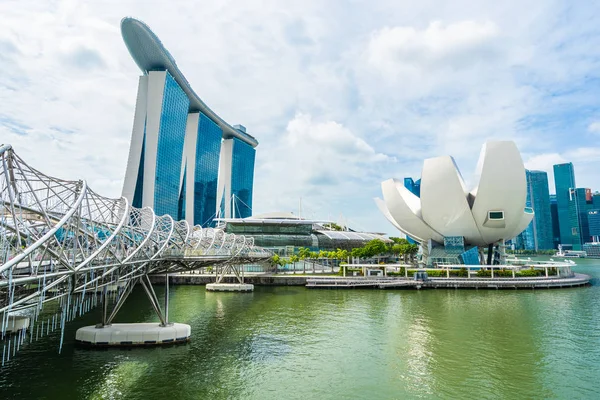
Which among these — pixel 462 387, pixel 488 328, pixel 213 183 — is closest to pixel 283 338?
pixel 462 387

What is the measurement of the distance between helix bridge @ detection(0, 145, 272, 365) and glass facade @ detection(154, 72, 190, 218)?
162 ft

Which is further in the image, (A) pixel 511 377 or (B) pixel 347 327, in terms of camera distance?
(B) pixel 347 327

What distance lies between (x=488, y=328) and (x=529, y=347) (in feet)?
11.9

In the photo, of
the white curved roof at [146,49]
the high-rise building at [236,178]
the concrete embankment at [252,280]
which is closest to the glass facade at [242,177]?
the high-rise building at [236,178]

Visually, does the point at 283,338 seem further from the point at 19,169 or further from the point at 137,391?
the point at 19,169

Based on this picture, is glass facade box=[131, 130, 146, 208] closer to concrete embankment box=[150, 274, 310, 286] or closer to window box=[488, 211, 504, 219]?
concrete embankment box=[150, 274, 310, 286]

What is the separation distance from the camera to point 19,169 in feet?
38.6

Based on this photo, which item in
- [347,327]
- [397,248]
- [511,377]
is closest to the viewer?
[511,377]

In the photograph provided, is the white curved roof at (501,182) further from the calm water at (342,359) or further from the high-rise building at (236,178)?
the high-rise building at (236,178)

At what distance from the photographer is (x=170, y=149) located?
82562 mm

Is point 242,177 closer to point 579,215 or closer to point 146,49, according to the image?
point 146,49

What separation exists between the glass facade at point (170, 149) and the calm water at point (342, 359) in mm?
55538

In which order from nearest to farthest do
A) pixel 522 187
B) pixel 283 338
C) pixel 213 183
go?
pixel 283 338, pixel 522 187, pixel 213 183

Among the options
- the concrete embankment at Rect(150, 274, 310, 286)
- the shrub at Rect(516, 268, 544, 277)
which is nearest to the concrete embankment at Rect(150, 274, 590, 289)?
the concrete embankment at Rect(150, 274, 310, 286)
